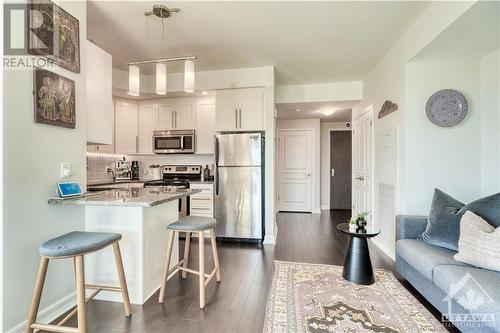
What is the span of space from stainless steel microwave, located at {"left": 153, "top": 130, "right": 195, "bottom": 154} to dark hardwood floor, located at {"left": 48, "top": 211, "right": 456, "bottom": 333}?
A: 5.21 ft

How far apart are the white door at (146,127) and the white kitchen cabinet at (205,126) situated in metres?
0.81

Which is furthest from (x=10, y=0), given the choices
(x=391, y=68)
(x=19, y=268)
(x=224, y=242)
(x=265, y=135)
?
(x=391, y=68)

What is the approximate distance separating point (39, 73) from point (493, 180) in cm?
406

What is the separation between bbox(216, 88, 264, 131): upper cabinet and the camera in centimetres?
378

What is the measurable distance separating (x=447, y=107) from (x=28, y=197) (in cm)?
375

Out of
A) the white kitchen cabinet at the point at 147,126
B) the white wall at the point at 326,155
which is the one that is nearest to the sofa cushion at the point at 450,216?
the white kitchen cabinet at the point at 147,126

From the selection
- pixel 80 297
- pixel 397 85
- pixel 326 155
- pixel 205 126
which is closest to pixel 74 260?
pixel 80 297

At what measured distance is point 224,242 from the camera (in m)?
3.80

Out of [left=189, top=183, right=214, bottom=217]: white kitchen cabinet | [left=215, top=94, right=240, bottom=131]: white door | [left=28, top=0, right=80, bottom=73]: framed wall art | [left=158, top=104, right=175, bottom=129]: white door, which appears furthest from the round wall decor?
[left=158, top=104, right=175, bottom=129]: white door

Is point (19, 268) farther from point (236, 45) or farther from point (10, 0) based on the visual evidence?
point (236, 45)

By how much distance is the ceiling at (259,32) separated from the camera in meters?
2.31

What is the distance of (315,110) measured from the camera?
5246 millimetres

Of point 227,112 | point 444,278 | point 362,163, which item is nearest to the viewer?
A: point 444,278

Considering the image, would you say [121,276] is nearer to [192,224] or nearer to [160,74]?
[192,224]
